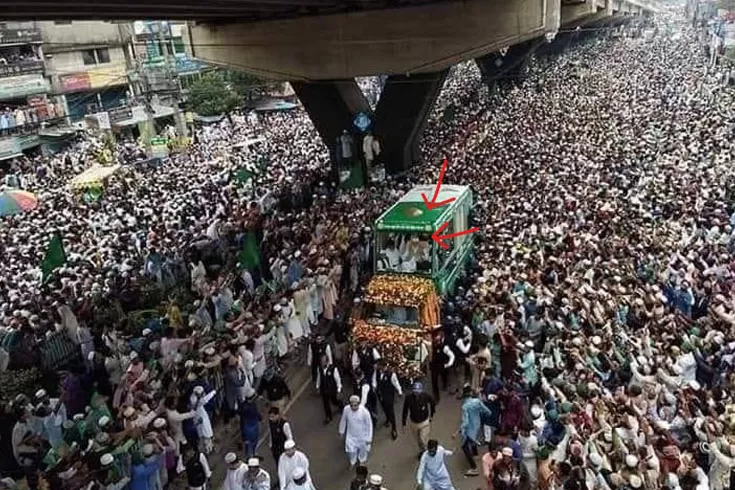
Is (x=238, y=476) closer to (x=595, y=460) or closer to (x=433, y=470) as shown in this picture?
(x=433, y=470)

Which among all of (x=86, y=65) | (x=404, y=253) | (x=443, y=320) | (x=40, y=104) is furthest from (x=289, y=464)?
(x=86, y=65)

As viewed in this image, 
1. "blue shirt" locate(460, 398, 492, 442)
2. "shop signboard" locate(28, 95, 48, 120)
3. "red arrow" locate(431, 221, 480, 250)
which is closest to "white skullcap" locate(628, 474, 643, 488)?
"blue shirt" locate(460, 398, 492, 442)

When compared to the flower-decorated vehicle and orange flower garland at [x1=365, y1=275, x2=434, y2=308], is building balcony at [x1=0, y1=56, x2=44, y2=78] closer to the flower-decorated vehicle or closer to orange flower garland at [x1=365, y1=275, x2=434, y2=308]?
the flower-decorated vehicle

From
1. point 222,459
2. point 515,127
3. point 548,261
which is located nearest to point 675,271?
point 548,261

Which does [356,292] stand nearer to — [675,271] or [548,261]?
[548,261]

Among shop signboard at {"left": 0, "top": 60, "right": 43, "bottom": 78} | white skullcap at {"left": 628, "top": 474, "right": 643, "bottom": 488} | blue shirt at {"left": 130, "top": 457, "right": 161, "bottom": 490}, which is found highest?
shop signboard at {"left": 0, "top": 60, "right": 43, "bottom": 78}

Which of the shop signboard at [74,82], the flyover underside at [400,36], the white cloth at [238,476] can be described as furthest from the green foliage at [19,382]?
the shop signboard at [74,82]

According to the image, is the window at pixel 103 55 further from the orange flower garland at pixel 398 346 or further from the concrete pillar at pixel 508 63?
the orange flower garland at pixel 398 346
